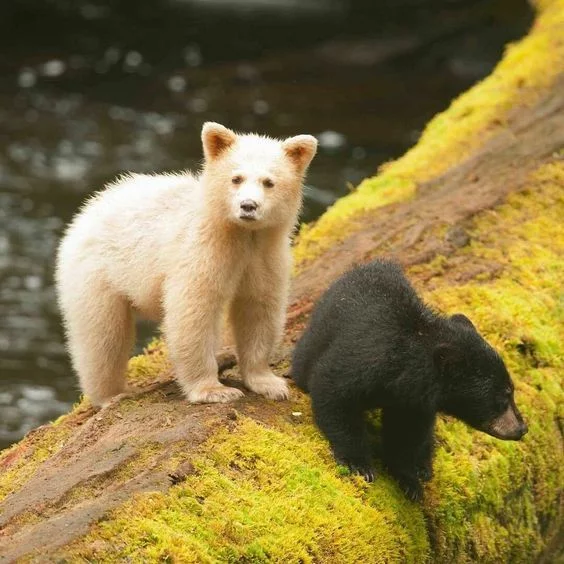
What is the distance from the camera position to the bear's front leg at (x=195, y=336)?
605 cm

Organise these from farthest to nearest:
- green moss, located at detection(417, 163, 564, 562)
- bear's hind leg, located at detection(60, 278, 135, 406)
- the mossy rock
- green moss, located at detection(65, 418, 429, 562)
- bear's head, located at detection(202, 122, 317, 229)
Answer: bear's hind leg, located at detection(60, 278, 135, 406) → green moss, located at detection(417, 163, 564, 562) → bear's head, located at detection(202, 122, 317, 229) → the mossy rock → green moss, located at detection(65, 418, 429, 562)

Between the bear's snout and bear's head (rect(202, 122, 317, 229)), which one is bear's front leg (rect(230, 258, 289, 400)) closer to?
bear's head (rect(202, 122, 317, 229))

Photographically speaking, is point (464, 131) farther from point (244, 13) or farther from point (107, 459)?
point (244, 13)

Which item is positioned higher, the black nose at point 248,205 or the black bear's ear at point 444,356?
the black nose at point 248,205

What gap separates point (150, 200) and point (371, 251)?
2.58 metres

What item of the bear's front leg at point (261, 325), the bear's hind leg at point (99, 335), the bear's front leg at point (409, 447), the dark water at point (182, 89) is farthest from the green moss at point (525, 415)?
the dark water at point (182, 89)

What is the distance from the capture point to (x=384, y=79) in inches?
768

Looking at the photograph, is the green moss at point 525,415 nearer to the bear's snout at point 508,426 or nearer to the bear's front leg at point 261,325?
the bear's snout at point 508,426

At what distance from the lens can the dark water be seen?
1410 centimetres

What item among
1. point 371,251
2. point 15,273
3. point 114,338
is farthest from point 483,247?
point 15,273

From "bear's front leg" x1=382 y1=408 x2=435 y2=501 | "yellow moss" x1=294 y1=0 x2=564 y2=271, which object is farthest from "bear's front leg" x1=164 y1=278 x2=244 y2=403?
"yellow moss" x1=294 y1=0 x2=564 y2=271

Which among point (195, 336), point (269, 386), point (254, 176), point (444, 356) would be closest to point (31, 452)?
point (195, 336)

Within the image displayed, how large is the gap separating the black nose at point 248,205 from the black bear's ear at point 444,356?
1238mm

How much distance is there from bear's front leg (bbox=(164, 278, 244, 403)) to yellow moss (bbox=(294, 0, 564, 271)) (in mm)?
2806
